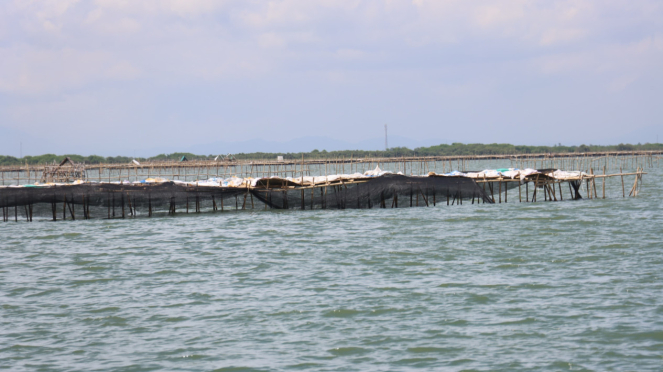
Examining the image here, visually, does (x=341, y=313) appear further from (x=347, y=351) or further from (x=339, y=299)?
(x=347, y=351)

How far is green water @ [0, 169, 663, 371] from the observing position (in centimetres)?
1012

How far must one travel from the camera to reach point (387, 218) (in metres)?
27.3

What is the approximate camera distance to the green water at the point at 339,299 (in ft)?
33.2

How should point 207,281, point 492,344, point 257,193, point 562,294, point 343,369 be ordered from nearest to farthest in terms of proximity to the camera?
1. point 343,369
2. point 492,344
3. point 562,294
4. point 207,281
5. point 257,193

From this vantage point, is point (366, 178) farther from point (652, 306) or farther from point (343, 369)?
point (343, 369)

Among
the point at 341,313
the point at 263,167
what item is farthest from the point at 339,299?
the point at 263,167

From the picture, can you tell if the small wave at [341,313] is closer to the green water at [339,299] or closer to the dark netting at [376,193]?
the green water at [339,299]

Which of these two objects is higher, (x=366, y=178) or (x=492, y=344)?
(x=366, y=178)

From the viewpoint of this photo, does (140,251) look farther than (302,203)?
No

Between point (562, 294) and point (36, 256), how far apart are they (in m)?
15.7

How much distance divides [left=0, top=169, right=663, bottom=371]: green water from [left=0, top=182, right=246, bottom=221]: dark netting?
120 inches

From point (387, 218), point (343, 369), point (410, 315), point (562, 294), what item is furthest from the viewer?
point (387, 218)

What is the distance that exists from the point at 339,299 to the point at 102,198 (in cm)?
1798

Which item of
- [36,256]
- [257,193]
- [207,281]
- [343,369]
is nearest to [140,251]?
[36,256]
